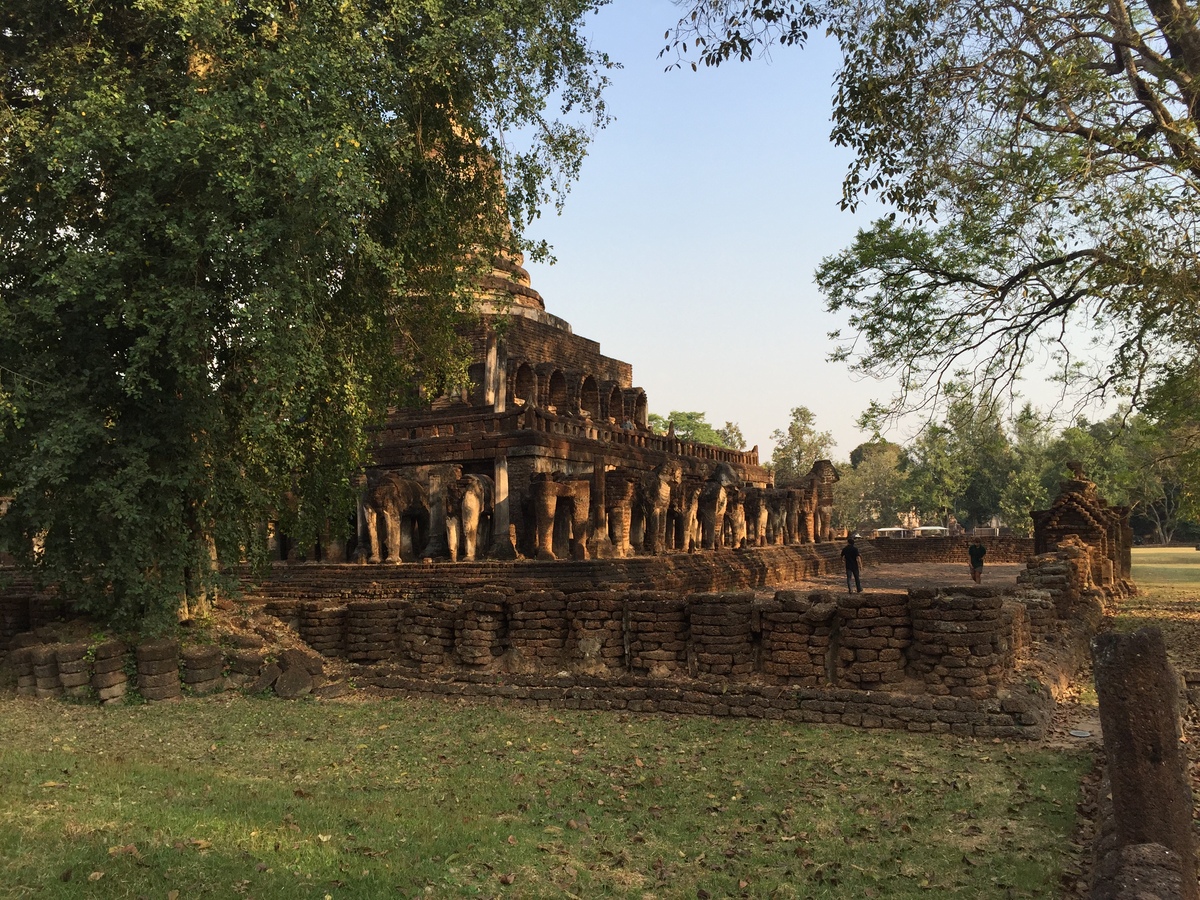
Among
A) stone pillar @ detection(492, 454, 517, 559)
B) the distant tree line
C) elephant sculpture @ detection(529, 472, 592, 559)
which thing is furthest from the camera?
the distant tree line

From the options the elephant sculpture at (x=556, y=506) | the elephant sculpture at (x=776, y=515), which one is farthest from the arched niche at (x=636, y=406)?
the elephant sculpture at (x=556, y=506)

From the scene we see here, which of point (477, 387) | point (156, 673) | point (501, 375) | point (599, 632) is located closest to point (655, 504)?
point (501, 375)

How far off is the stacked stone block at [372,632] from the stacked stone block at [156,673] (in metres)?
1.91

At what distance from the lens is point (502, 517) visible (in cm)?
1636

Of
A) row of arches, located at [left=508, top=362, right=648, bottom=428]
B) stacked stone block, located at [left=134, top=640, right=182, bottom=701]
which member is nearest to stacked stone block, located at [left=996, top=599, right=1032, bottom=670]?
stacked stone block, located at [left=134, top=640, right=182, bottom=701]

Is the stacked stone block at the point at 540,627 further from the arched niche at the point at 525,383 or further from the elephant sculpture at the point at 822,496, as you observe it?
the elephant sculpture at the point at 822,496

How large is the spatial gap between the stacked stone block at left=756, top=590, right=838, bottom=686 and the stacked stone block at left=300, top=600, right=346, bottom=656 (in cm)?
503

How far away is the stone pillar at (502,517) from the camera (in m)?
15.9

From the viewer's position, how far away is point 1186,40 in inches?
381

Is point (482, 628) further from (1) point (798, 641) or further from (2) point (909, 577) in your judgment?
(2) point (909, 577)

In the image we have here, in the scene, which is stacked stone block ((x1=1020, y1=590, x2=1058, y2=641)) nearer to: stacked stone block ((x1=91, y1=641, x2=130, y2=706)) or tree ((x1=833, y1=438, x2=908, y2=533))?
stacked stone block ((x1=91, y1=641, x2=130, y2=706))

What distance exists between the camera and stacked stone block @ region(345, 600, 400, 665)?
10.4 meters

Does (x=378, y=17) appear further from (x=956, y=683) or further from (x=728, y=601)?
(x=956, y=683)

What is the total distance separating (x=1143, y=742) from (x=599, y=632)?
5.51 meters
